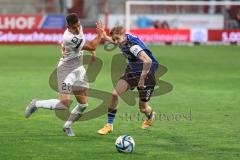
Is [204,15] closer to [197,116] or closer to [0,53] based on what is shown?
[0,53]

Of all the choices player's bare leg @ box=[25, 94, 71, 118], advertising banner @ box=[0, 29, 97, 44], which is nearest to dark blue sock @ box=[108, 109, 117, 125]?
player's bare leg @ box=[25, 94, 71, 118]

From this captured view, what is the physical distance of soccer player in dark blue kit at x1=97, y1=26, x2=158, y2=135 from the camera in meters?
12.1

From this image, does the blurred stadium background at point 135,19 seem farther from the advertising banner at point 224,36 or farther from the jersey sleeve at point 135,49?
the jersey sleeve at point 135,49

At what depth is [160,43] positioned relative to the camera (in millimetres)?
42750

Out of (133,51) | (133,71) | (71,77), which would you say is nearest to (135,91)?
(133,71)

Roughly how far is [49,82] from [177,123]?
8.41 m

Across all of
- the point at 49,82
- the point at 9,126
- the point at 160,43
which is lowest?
the point at 160,43

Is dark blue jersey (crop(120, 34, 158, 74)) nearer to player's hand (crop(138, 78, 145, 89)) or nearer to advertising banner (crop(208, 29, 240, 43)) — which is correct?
player's hand (crop(138, 78, 145, 89))

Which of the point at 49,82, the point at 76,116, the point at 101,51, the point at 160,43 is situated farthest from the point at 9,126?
the point at 160,43

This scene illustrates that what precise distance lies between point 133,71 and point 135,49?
670 millimetres

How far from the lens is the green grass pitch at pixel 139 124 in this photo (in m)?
10.2

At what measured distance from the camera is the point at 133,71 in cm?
1262

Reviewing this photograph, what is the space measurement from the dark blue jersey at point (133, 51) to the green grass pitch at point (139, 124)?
47.8 inches

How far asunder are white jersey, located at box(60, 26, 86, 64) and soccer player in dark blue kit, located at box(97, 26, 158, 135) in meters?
0.45
